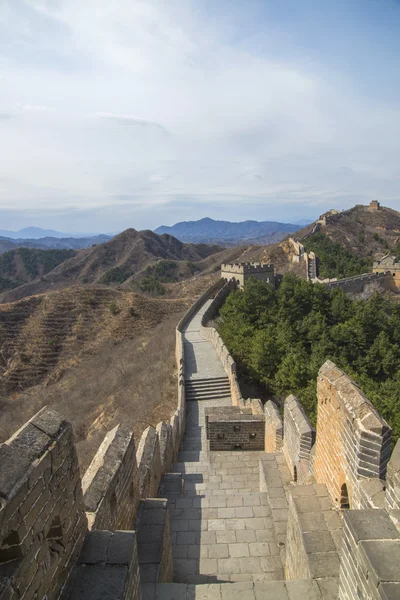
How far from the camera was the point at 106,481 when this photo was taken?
369 centimetres

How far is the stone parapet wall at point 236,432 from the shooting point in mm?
9102

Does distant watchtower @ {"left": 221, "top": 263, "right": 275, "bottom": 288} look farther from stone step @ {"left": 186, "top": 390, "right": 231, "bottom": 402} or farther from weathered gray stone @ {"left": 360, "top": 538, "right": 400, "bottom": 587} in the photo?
weathered gray stone @ {"left": 360, "top": 538, "right": 400, "bottom": 587}

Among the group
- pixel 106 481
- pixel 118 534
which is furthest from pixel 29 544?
pixel 106 481

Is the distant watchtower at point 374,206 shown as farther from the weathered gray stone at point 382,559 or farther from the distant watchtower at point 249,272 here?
the weathered gray stone at point 382,559

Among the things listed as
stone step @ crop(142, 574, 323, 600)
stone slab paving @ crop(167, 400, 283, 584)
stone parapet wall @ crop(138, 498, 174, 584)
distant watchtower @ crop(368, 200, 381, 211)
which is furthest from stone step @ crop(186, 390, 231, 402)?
distant watchtower @ crop(368, 200, 381, 211)

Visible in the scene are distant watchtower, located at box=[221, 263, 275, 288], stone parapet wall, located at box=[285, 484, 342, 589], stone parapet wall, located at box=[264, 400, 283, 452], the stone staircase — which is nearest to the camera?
stone parapet wall, located at box=[285, 484, 342, 589]

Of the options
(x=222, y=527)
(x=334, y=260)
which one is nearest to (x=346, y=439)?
(x=222, y=527)

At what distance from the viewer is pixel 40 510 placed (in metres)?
2.17

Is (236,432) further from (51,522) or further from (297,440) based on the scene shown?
(51,522)

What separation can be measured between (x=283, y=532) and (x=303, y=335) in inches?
575

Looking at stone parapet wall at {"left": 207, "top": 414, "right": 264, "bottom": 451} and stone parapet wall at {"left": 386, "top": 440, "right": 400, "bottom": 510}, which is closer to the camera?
stone parapet wall at {"left": 386, "top": 440, "right": 400, "bottom": 510}

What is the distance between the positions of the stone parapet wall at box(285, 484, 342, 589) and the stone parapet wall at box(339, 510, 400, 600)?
23.5 inches

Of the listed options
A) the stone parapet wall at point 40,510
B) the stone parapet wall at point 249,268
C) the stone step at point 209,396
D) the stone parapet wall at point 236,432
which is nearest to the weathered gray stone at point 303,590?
the stone parapet wall at point 40,510

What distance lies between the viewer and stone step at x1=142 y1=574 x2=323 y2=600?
321cm
